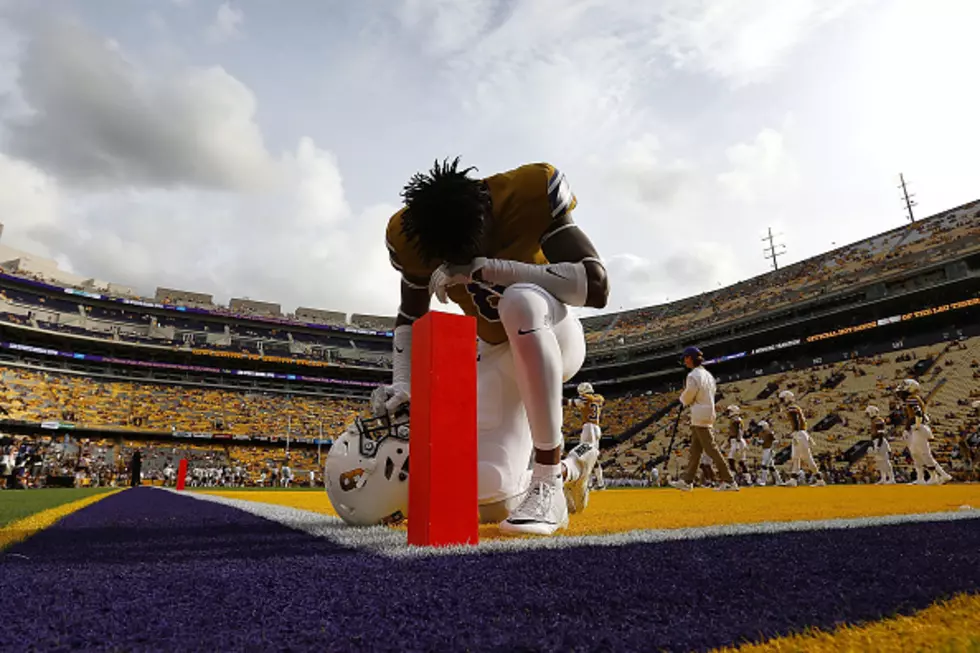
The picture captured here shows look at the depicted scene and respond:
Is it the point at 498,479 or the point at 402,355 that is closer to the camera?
the point at 498,479

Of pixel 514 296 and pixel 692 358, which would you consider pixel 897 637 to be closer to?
pixel 514 296

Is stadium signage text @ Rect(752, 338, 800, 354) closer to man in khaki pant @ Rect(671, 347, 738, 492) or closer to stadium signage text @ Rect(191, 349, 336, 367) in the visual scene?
man in khaki pant @ Rect(671, 347, 738, 492)

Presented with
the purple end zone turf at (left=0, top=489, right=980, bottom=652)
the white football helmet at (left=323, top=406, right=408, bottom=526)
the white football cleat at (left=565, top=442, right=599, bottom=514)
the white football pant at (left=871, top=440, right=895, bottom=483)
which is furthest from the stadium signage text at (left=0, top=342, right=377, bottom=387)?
the purple end zone turf at (left=0, top=489, right=980, bottom=652)

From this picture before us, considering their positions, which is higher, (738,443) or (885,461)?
(738,443)

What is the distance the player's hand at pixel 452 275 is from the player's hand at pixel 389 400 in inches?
16.2

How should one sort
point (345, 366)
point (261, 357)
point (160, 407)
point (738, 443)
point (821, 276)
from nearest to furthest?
point (738, 443), point (821, 276), point (160, 407), point (261, 357), point (345, 366)

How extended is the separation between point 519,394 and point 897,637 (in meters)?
1.48

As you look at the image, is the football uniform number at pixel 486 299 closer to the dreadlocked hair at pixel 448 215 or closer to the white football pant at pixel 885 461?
the dreadlocked hair at pixel 448 215

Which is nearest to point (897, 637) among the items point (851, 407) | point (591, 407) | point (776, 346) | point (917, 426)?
point (591, 407)

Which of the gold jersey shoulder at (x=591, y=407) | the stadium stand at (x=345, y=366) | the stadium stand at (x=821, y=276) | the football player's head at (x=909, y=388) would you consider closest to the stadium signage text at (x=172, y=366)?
the stadium stand at (x=345, y=366)

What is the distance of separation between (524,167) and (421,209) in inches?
20.9

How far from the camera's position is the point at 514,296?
1947 millimetres

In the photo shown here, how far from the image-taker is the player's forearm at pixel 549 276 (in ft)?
6.49

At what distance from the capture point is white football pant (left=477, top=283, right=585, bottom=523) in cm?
194
